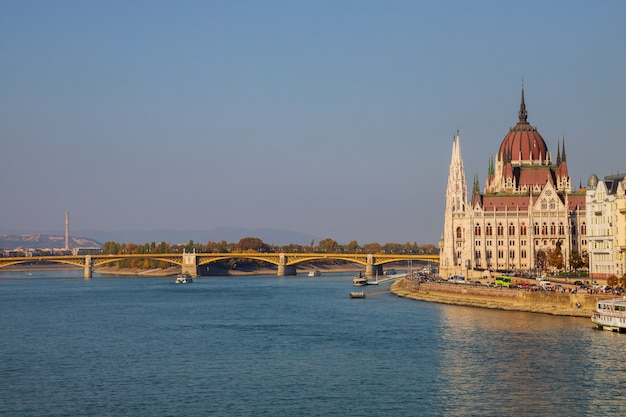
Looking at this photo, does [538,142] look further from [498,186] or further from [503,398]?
[503,398]

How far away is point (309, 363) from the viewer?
5844 centimetres

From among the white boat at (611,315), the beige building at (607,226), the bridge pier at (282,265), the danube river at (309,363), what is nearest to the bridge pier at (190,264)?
the bridge pier at (282,265)

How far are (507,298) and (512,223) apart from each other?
57.1 metres

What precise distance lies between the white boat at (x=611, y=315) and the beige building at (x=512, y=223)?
64569mm

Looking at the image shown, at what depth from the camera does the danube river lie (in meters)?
Answer: 45.9

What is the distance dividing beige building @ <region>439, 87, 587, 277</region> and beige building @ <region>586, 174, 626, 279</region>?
2899 centimetres

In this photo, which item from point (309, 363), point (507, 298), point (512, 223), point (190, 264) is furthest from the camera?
point (190, 264)

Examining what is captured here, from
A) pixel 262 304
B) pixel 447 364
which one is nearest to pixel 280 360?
pixel 447 364

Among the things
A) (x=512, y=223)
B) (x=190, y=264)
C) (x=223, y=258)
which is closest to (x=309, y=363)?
(x=512, y=223)

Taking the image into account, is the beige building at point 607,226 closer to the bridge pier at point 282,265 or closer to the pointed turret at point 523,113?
the pointed turret at point 523,113

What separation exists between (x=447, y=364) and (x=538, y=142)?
113 metres

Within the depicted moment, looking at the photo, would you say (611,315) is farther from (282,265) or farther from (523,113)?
(282,265)

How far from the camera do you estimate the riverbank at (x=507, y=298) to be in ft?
264

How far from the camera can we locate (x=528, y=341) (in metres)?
64.9
